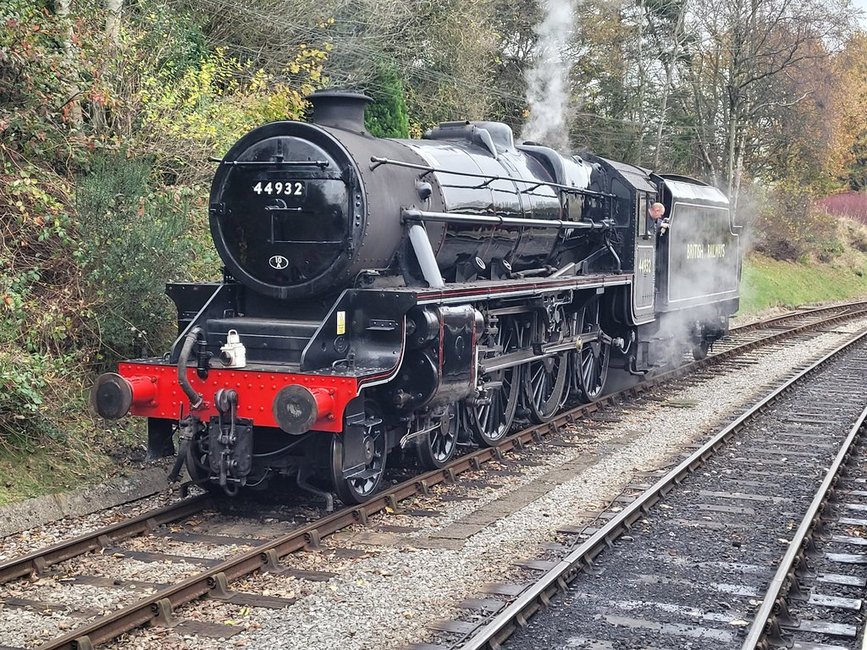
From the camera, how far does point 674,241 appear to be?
45.4ft

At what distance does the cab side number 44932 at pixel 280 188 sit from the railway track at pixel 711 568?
308cm

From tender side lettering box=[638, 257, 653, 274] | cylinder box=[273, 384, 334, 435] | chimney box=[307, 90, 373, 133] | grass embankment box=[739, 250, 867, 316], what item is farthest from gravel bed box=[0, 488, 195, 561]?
grass embankment box=[739, 250, 867, 316]

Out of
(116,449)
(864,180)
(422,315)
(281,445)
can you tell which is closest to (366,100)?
(422,315)

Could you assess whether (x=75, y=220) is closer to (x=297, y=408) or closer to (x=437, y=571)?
(x=297, y=408)

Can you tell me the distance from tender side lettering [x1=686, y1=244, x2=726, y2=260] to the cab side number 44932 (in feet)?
28.9

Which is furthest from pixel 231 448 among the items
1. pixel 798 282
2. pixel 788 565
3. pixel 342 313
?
pixel 798 282

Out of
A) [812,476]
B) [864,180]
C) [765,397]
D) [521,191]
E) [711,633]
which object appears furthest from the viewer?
[864,180]

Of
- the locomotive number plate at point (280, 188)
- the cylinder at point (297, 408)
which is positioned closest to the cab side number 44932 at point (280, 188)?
the locomotive number plate at point (280, 188)

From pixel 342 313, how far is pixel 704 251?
9.79 m

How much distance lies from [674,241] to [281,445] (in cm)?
837

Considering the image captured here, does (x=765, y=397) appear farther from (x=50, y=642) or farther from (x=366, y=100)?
(x=50, y=642)

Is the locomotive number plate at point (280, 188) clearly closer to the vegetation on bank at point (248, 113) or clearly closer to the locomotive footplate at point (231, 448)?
the locomotive footplate at point (231, 448)

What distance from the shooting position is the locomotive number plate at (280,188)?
278 inches

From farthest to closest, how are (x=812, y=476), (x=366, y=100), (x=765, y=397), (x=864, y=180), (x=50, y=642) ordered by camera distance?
(x=864, y=180) → (x=765, y=397) → (x=812, y=476) → (x=366, y=100) → (x=50, y=642)
